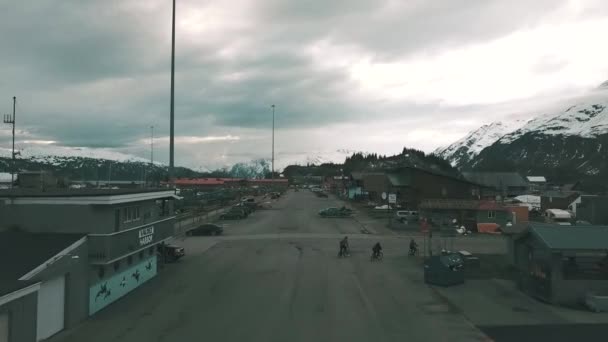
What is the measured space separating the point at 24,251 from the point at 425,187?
190ft

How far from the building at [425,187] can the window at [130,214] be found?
50.0 metres

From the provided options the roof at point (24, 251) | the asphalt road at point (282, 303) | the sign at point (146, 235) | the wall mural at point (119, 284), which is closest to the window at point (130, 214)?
the sign at point (146, 235)

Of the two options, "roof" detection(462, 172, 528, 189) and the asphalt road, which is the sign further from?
"roof" detection(462, 172, 528, 189)

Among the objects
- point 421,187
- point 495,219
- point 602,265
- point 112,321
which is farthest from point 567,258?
point 421,187

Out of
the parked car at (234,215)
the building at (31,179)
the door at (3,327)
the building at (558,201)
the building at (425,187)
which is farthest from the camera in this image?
the building at (558,201)

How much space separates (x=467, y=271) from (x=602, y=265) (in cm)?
843

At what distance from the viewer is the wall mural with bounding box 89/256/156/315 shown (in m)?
20.6

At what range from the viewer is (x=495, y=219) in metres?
52.0

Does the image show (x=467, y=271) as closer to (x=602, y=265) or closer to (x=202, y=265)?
(x=602, y=265)

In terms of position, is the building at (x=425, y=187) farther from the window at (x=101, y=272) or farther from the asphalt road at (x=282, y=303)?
the window at (x=101, y=272)

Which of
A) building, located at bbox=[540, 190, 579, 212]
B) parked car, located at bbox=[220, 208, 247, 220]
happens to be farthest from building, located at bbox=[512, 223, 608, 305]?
building, located at bbox=[540, 190, 579, 212]

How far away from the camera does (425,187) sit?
6844 cm

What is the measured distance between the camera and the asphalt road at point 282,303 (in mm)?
18031

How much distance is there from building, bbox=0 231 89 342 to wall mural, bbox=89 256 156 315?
779 millimetres
